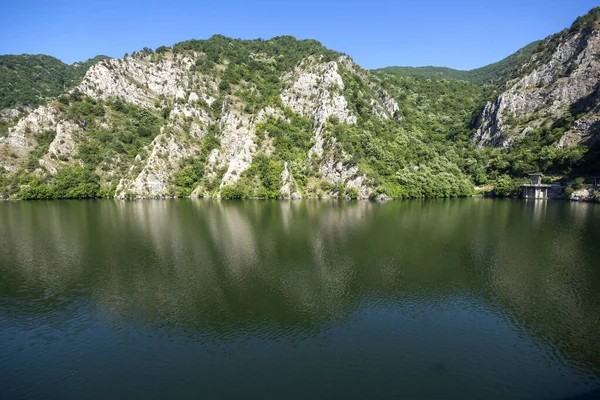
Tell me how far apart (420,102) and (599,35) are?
75635 mm

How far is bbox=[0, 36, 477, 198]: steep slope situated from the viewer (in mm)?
122562

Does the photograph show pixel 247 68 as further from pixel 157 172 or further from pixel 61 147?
pixel 61 147

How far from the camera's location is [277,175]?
124750 mm

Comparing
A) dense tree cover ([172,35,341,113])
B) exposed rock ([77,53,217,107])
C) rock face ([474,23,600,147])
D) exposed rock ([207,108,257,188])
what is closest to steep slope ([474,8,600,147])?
rock face ([474,23,600,147])

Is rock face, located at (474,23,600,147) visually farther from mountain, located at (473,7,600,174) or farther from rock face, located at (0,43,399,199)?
rock face, located at (0,43,399,199)

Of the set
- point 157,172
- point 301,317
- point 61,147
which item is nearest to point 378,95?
point 157,172

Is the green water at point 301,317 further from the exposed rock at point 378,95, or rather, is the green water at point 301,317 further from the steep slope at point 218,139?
the exposed rock at point 378,95

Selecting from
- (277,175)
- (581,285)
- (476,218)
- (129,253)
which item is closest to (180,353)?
(129,253)

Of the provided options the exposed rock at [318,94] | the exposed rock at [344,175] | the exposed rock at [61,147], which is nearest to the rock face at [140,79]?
the exposed rock at [61,147]

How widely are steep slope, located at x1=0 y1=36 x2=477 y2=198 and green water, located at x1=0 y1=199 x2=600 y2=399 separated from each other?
244 ft

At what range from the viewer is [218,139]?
14162cm

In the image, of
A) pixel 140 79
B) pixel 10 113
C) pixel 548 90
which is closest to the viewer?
pixel 548 90

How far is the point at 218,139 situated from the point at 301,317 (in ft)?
412

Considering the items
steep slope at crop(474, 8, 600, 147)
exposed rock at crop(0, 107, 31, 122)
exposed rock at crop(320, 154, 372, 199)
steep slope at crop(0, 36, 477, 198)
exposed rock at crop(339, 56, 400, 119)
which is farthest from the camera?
exposed rock at crop(339, 56, 400, 119)
